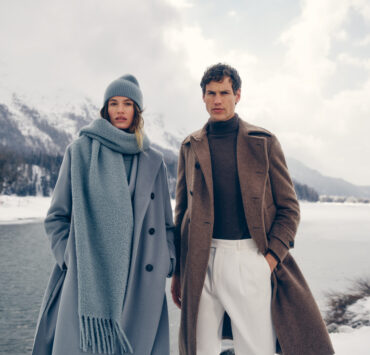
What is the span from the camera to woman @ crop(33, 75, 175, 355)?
199cm

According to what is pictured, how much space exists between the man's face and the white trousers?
2.95ft

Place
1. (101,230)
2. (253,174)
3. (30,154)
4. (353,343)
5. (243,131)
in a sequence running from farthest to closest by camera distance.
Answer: (30,154) < (353,343) < (243,131) < (253,174) < (101,230)

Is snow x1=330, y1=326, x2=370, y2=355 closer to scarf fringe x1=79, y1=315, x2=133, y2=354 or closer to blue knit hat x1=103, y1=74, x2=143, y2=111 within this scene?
scarf fringe x1=79, y1=315, x2=133, y2=354

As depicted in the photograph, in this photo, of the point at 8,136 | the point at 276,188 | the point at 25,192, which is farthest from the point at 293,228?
the point at 8,136

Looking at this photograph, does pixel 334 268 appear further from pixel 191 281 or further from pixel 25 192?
pixel 25 192

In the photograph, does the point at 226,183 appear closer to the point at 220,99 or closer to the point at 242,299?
the point at 220,99

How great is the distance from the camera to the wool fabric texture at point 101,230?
1.98 meters

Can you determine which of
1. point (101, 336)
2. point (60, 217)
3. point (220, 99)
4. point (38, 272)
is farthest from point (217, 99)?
point (38, 272)

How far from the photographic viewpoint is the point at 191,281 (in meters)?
2.17

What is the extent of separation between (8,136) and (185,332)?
517 ft

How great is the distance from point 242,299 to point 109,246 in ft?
3.03

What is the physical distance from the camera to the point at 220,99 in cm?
229

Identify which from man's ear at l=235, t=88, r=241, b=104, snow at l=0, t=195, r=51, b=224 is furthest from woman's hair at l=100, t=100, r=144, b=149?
snow at l=0, t=195, r=51, b=224

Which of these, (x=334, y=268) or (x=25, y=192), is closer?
(x=334, y=268)
